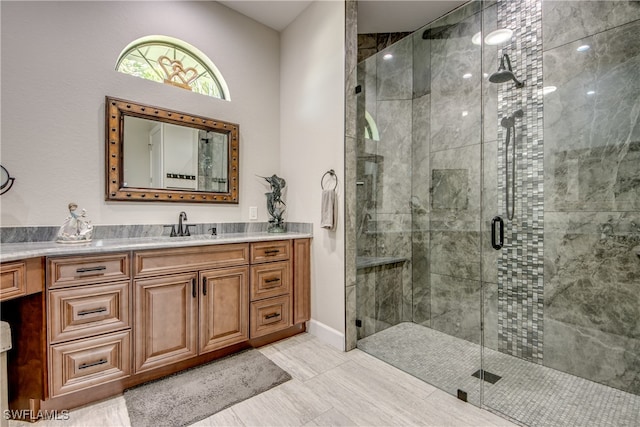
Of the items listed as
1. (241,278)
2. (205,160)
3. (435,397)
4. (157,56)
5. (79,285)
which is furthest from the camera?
(205,160)

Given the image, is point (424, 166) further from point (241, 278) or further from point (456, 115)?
point (241, 278)

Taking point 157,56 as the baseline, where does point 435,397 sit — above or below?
below

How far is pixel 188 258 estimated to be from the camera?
203 centimetres

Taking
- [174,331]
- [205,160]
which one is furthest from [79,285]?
[205,160]

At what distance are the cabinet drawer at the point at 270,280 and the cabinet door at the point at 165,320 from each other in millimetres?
464

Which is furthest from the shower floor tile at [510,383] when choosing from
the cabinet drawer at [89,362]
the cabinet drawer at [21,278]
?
the cabinet drawer at [21,278]

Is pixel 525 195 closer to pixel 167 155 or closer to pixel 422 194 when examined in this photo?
pixel 422 194

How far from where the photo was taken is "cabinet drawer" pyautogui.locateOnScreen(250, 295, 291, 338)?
92.7 inches

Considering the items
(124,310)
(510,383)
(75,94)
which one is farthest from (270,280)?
(75,94)

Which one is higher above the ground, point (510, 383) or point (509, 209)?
point (509, 209)

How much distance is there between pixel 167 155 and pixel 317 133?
130 centimetres

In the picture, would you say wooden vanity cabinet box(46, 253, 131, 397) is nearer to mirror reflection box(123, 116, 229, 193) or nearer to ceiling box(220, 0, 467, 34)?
mirror reflection box(123, 116, 229, 193)

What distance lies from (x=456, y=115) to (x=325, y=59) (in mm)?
1255

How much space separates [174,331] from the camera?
1.96m
